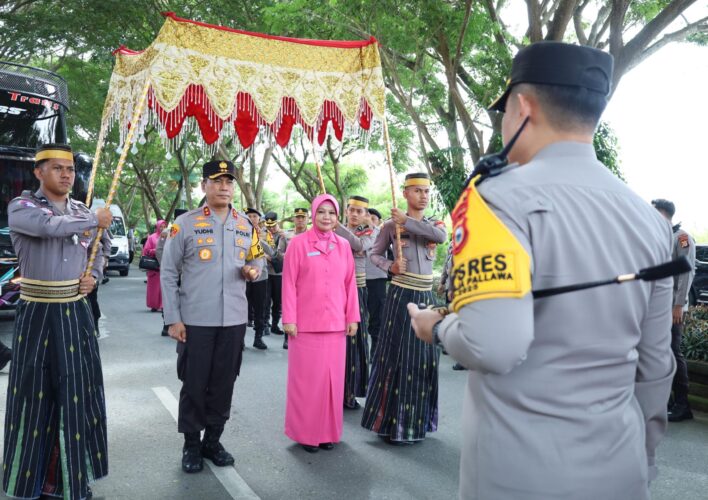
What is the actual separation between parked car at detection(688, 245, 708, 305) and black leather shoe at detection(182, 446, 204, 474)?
37.9 ft

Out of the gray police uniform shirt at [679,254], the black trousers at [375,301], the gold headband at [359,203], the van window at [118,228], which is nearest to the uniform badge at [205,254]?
the gold headband at [359,203]

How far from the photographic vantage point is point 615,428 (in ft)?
4.97

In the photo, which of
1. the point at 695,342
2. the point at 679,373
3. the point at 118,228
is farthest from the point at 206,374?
the point at 118,228

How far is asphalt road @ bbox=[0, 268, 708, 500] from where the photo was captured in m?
3.87

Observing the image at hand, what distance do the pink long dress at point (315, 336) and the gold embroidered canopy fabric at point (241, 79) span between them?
4.33ft

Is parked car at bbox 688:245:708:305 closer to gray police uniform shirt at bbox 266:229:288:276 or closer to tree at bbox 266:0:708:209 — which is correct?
tree at bbox 266:0:708:209

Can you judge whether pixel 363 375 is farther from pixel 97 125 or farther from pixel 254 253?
pixel 97 125

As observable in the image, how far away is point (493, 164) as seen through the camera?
162cm

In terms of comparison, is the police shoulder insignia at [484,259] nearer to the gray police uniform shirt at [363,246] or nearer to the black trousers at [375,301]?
the gray police uniform shirt at [363,246]

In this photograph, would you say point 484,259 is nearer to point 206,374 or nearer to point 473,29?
point 206,374

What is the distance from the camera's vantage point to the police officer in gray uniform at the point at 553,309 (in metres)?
1.44

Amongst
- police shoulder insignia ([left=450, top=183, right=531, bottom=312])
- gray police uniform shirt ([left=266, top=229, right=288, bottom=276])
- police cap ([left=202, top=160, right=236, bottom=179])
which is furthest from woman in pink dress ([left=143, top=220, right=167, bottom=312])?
police shoulder insignia ([left=450, top=183, right=531, bottom=312])

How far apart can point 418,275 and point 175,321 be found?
75.7 inches

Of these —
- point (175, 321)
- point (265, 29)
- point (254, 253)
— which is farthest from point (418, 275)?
point (265, 29)
